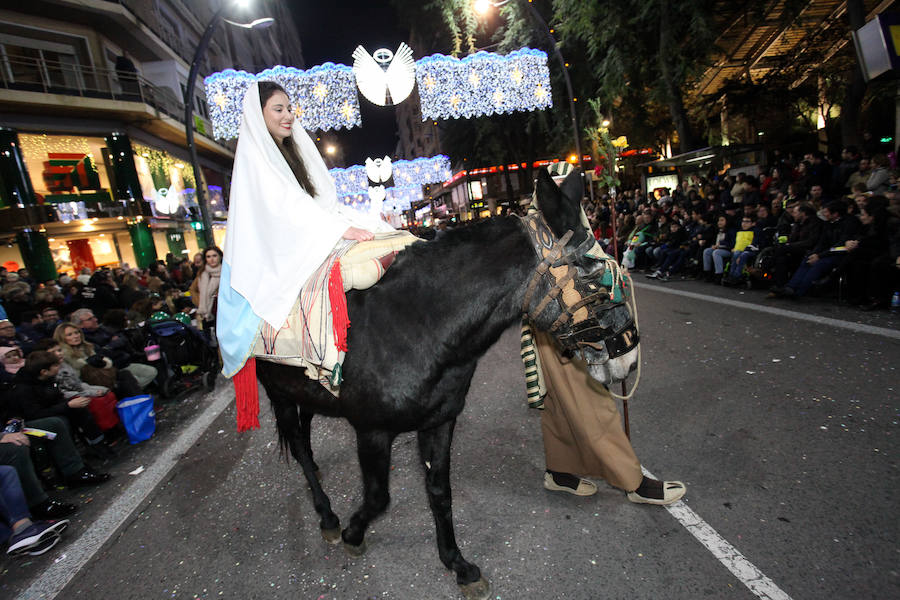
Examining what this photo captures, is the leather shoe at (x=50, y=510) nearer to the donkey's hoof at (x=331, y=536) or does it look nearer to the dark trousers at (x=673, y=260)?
the donkey's hoof at (x=331, y=536)

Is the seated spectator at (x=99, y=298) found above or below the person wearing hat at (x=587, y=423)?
above

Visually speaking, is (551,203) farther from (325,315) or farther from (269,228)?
(269,228)

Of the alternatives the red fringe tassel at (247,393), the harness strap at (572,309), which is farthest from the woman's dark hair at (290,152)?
the harness strap at (572,309)

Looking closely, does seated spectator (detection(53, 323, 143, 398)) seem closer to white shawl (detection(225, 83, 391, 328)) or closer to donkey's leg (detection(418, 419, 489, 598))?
white shawl (detection(225, 83, 391, 328))

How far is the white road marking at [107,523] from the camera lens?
2.60 m

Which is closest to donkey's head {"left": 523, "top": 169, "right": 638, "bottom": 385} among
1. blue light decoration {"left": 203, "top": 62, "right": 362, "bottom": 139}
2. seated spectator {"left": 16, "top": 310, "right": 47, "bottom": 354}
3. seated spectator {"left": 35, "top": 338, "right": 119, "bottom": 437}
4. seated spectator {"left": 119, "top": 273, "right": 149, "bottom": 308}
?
seated spectator {"left": 35, "top": 338, "right": 119, "bottom": 437}

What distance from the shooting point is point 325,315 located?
6.64ft

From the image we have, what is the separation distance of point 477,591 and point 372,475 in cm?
77

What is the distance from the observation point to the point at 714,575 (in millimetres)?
1983

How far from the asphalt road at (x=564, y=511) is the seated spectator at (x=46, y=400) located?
477 mm

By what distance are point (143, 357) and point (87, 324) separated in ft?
2.52

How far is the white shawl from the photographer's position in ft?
7.02

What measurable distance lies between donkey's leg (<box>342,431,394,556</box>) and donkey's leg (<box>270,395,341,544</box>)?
28cm

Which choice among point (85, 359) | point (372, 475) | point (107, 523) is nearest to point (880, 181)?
point (372, 475)
